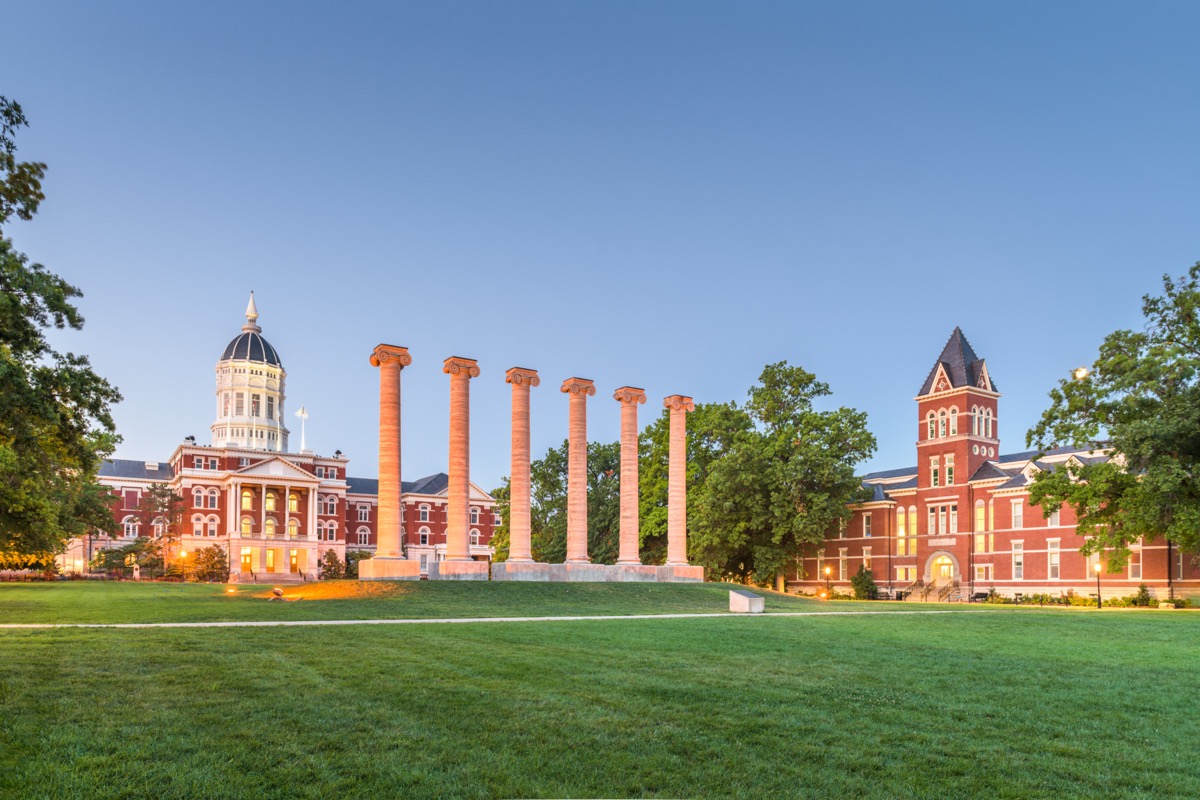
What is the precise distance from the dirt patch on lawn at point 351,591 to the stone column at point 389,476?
159 inches

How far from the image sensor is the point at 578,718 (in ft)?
35.9

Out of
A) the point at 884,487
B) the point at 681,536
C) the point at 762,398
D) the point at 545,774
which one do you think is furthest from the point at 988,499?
the point at 545,774

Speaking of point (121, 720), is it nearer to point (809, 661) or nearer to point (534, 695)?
point (534, 695)

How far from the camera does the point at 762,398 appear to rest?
71812 millimetres

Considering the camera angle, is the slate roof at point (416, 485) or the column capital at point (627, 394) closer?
the column capital at point (627, 394)

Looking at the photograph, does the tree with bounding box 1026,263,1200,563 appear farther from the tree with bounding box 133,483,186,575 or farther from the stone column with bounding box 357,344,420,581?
the tree with bounding box 133,483,186,575


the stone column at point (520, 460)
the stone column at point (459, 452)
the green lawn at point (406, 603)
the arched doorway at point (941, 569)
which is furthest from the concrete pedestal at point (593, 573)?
the arched doorway at point (941, 569)

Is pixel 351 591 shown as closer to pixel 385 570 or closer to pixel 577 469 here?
pixel 385 570

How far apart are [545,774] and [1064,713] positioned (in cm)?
758

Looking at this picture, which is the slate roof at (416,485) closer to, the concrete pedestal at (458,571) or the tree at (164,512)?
the tree at (164,512)

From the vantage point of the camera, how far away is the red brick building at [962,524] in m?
66.4

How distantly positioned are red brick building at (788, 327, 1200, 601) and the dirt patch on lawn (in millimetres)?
46444

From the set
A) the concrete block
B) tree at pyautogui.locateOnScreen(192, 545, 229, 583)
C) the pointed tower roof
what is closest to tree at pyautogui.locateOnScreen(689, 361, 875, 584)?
the pointed tower roof

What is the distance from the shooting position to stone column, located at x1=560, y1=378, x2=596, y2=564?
56.1 metres
